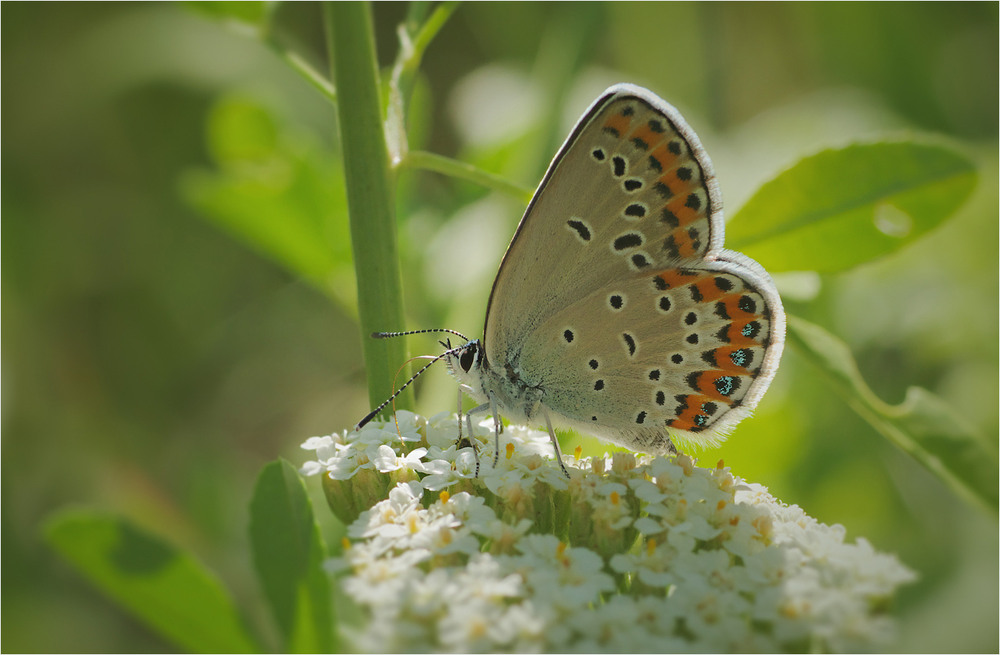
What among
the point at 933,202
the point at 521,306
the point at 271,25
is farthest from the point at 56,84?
the point at 933,202

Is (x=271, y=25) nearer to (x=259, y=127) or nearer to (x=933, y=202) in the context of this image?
(x=259, y=127)

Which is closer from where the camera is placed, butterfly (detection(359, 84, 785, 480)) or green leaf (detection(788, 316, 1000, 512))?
green leaf (detection(788, 316, 1000, 512))

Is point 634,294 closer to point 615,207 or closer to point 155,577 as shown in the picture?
point 615,207

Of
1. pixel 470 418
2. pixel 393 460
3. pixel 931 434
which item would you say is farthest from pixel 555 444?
pixel 931 434

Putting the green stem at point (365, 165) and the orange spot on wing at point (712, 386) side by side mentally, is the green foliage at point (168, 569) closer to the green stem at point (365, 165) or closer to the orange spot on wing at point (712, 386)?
the green stem at point (365, 165)

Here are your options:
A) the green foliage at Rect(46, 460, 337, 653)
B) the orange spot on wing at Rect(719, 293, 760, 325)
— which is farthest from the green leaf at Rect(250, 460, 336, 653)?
the orange spot on wing at Rect(719, 293, 760, 325)

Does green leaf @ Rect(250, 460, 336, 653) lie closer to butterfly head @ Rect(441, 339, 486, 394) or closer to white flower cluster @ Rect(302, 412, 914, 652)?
white flower cluster @ Rect(302, 412, 914, 652)
